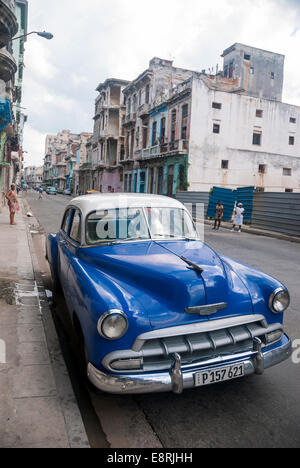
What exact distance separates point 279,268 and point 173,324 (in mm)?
6665

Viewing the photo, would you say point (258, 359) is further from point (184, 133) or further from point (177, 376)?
point (184, 133)

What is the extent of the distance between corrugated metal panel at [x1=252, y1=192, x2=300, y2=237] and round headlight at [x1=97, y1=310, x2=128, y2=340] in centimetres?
1550

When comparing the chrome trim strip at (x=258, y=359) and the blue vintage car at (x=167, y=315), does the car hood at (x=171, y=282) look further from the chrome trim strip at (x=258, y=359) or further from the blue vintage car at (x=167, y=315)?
the chrome trim strip at (x=258, y=359)

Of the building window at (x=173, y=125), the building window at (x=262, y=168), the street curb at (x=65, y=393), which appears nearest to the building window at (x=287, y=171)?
the building window at (x=262, y=168)

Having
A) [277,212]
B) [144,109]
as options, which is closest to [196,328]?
[277,212]

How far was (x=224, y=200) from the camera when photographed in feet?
77.5

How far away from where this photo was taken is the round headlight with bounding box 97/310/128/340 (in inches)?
105

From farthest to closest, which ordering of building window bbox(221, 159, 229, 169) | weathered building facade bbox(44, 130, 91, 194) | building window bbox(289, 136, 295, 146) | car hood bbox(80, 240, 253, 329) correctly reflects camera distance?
weathered building facade bbox(44, 130, 91, 194) < building window bbox(289, 136, 295, 146) < building window bbox(221, 159, 229, 169) < car hood bbox(80, 240, 253, 329)

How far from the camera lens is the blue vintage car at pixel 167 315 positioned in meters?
2.69

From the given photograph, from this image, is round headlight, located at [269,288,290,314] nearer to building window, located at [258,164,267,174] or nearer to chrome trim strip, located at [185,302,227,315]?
chrome trim strip, located at [185,302,227,315]

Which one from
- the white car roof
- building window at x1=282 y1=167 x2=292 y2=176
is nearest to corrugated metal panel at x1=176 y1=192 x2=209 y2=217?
building window at x1=282 y1=167 x2=292 y2=176

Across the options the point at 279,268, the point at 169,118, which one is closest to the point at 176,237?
the point at 279,268

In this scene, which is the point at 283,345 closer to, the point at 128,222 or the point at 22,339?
the point at 128,222

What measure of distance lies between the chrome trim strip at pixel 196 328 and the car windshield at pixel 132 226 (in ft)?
4.62
